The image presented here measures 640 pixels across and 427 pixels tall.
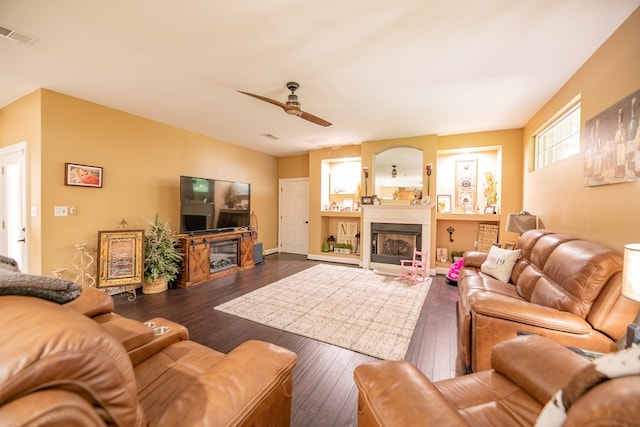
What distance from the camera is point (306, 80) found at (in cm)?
279

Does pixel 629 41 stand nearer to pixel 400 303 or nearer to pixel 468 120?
pixel 468 120

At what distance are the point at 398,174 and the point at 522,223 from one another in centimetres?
234

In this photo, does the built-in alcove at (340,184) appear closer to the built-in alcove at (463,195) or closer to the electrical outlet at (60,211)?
the built-in alcove at (463,195)

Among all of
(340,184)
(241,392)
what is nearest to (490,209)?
(340,184)

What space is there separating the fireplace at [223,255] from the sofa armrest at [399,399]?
417 cm

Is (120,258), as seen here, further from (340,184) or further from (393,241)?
(393,241)

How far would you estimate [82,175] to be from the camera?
10.9 ft

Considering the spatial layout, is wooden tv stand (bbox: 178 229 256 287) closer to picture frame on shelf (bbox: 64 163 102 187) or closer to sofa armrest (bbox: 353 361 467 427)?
picture frame on shelf (bbox: 64 163 102 187)

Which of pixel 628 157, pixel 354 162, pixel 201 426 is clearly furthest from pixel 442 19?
pixel 354 162

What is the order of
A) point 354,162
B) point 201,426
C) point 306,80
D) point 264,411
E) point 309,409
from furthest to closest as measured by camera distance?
point 354,162 < point 306,80 < point 309,409 < point 264,411 < point 201,426

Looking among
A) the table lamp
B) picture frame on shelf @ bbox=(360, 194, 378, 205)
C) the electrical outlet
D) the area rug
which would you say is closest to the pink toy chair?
the area rug

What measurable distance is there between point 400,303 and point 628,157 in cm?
253

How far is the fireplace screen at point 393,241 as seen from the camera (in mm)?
4984

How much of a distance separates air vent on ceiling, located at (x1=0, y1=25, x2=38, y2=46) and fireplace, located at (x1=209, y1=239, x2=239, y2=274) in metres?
3.19
